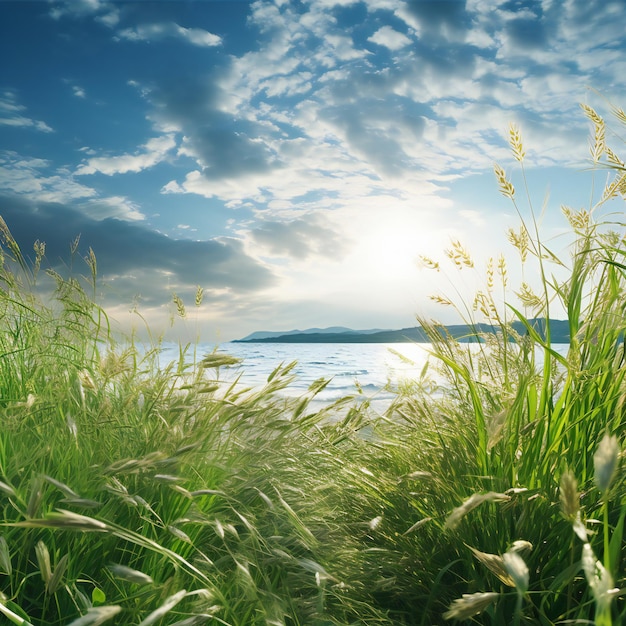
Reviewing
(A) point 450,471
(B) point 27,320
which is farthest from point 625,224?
(B) point 27,320

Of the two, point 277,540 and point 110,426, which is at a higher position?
point 110,426

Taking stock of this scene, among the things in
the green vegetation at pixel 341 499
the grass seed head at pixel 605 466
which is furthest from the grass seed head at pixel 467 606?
the grass seed head at pixel 605 466

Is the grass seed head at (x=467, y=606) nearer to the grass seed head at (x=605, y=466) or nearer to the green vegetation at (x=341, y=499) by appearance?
the green vegetation at (x=341, y=499)

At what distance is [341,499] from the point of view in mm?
2289

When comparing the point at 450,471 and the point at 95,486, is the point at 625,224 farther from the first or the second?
the point at 95,486

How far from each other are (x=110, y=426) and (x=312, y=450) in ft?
2.91

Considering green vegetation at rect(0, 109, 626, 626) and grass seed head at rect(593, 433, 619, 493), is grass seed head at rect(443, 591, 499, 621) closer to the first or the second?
green vegetation at rect(0, 109, 626, 626)

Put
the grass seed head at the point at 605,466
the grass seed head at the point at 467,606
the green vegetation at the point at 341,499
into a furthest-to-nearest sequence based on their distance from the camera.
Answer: the green vegetation at the point at 341,499 → the grass seed head at the point at 467,606 → the grass seed head at the point at 605,466

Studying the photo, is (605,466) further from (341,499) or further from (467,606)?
(341,499)

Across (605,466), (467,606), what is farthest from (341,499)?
(605,466)

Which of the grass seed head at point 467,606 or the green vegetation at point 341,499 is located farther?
the green vegetation at point 341,499

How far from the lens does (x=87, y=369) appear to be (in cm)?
286

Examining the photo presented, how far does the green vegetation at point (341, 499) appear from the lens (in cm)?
146

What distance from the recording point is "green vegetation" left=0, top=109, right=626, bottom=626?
146cm
